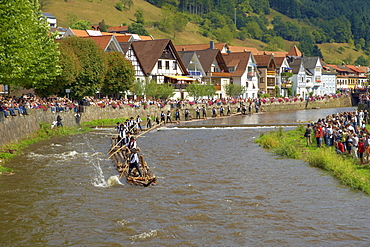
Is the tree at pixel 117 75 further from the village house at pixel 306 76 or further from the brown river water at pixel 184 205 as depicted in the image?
the village house at pixel 306 76

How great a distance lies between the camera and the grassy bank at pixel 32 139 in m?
31.6

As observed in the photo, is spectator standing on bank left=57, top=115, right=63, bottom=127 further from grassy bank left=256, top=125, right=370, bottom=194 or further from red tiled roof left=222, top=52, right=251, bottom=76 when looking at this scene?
red tiled roof left=222, top=52, right=251, bottom=76

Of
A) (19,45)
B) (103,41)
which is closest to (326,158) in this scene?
(19,45)

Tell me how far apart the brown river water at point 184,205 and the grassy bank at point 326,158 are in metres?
0.56

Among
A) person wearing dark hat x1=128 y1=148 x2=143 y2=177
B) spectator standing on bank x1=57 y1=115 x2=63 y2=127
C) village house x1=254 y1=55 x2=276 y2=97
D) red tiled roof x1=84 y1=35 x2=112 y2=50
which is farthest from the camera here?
village house x1=254 y1=55 x2=276 y2=97

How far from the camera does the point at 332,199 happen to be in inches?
829

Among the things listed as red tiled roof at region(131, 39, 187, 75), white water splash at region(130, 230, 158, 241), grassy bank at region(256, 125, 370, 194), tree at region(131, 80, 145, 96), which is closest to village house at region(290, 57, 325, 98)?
red tiled roof at region(131, 39, 187, 75)

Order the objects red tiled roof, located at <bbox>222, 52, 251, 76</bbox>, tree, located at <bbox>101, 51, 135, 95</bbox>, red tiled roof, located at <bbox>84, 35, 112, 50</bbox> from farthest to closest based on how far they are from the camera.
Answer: red tiled roof, located at <bbox>222, 52, 251, 76</bbox> < red tiled roof, located at <bbox>84, 35, 112, 50</bbox> < tree, located at <bbox>101, 51, 135, 95</bbox>

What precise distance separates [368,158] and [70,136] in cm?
2887

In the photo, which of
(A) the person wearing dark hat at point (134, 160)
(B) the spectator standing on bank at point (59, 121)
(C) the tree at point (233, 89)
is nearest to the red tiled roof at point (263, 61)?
(C) the tree at point (233, 89)

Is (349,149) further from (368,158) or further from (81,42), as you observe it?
(81,42)

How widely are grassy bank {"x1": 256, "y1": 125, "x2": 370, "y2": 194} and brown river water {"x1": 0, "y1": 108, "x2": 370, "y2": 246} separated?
1.85 feet

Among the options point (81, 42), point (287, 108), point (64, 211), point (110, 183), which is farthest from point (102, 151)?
point (287, 108)

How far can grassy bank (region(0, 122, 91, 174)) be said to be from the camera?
104ft
